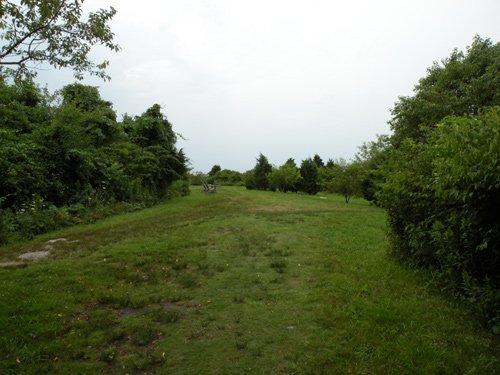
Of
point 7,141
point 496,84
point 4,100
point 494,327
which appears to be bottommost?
point 494,327

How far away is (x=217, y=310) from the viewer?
4.45 meters

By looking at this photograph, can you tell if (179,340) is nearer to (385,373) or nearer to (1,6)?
(385,373)

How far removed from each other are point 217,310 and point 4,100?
45.5 feet

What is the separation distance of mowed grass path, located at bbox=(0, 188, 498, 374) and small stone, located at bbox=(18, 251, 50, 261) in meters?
0.21

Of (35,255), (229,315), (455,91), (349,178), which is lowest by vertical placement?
(229,315)

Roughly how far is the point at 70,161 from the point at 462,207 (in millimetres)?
13148

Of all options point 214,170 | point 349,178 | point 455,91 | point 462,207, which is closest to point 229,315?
point 462,207

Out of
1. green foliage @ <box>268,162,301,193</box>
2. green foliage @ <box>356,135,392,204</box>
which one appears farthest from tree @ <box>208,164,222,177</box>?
green foliage @ <box>356,135,392,204</box>

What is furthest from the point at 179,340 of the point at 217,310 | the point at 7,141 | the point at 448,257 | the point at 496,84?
the point at 496,84

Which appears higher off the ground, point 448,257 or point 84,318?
point 448,257

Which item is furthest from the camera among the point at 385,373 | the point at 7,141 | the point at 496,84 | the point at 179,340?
the point at 496,84

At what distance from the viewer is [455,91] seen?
17.2 metres

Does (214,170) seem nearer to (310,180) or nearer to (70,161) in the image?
(310,180)

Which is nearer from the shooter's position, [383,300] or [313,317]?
[313,317]
